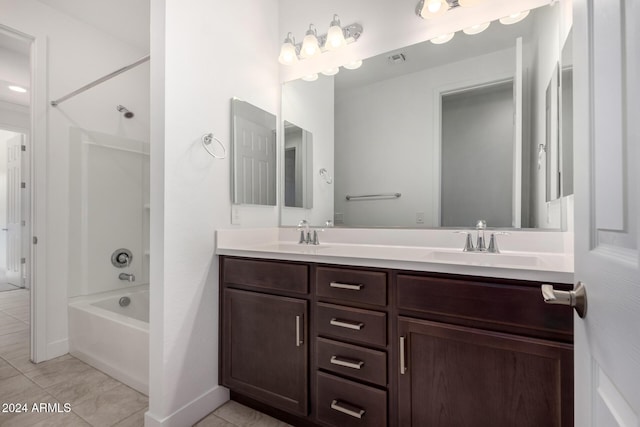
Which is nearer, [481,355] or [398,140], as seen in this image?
[481,355]

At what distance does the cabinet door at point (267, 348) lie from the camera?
1.34m

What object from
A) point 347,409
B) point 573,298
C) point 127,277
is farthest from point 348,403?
point 127,277

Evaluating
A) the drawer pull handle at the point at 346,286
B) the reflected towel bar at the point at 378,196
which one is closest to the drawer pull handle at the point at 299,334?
the drawer pull handle at the point at 346,286

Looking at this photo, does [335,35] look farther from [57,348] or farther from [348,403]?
[57,348]

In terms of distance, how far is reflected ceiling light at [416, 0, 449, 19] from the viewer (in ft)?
4.98

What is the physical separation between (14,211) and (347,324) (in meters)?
5.87

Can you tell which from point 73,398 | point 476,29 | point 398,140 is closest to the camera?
point 476,29

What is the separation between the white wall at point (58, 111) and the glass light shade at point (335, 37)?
6.55ft

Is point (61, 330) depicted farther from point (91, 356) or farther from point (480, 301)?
point (480, 301)

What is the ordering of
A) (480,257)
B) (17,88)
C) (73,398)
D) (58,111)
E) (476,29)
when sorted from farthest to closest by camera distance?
(17,88), (58,111), (73,398), (476,29), (480,257)

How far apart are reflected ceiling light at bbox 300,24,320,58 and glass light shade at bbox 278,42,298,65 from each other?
9 cm

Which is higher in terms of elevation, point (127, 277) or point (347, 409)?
point (127, 277)

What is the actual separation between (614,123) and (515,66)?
4.49ft

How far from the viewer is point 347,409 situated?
1202 mm
